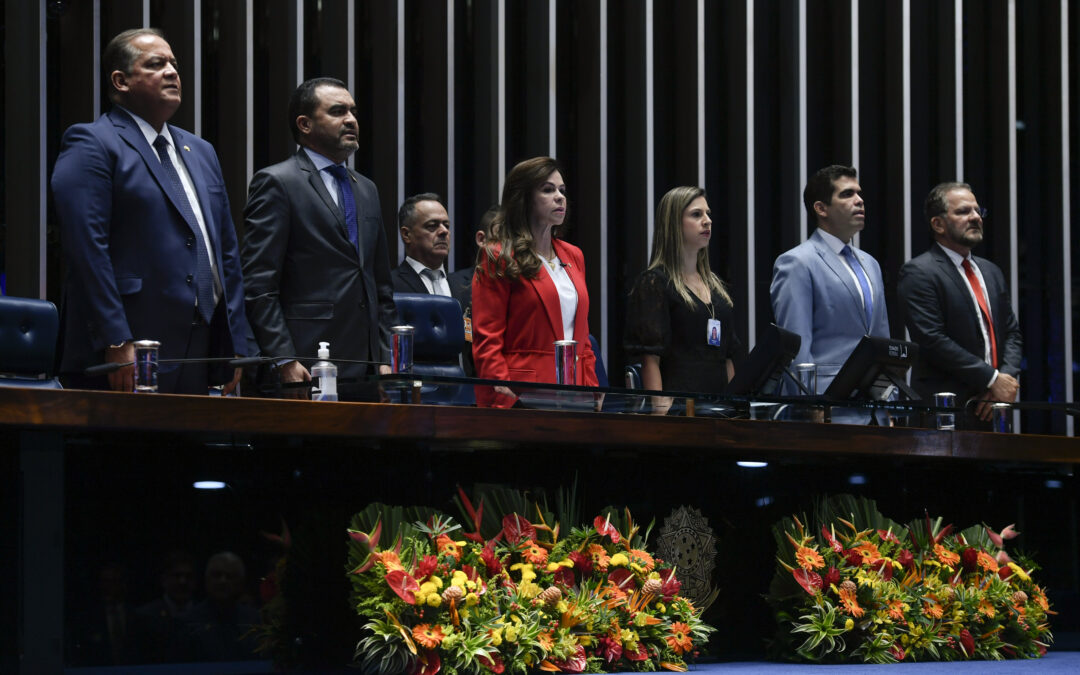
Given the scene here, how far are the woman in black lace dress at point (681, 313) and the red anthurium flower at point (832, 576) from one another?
35.4 inches

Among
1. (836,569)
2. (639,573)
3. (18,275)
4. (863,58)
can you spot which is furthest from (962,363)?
(18,275)

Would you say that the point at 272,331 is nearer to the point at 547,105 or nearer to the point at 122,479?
the point at 122,479

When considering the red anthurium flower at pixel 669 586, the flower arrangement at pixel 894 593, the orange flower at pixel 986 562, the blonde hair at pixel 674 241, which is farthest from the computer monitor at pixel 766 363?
the blonde hair at pixel 674 241

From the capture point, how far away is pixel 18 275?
4.95 m

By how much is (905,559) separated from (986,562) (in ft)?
0.87

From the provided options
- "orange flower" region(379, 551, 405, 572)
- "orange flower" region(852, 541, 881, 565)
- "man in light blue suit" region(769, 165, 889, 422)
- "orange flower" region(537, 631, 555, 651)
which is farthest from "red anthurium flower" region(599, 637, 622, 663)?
"man in light blue suit" region(769, 165, 889, 422)

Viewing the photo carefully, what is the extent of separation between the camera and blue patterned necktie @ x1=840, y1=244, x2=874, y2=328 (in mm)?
4293

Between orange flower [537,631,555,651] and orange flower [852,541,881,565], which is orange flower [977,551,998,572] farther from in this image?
orange flower [537,631,555,651]

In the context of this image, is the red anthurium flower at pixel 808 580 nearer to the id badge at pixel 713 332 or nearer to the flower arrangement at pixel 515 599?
the flower arrangement at pixel 515 599

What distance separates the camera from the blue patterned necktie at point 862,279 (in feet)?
14.1

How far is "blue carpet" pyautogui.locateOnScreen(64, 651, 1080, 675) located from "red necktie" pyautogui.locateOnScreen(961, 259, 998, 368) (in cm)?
Result: 148

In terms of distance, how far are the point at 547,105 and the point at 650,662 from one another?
3536 mm

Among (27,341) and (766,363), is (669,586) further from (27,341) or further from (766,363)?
(27,341)

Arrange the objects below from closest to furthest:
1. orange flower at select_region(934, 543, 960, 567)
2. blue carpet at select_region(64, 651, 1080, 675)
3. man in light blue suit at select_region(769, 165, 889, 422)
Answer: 1. blue carpet at select_region(64, 651, 1080, 675)
2. orange flower at select_region(934, 543, 960, 567)
3. man in light blue suit at select_region(769, 165, 889, 422)
